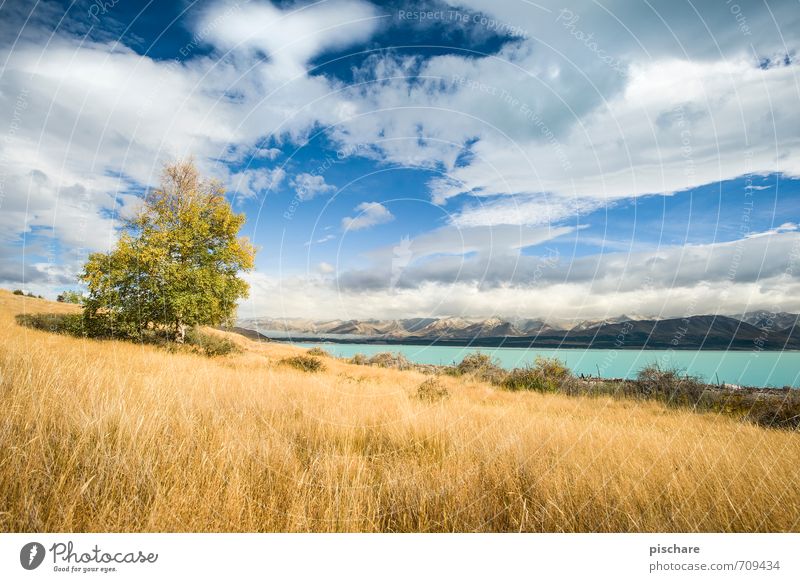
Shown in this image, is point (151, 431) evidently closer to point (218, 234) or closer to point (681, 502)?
point (681, 502)

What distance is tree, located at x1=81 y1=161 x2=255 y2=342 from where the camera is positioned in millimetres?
18906

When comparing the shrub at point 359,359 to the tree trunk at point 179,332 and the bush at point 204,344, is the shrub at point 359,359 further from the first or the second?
the tree trunk at point 179,332

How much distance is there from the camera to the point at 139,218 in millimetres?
19469

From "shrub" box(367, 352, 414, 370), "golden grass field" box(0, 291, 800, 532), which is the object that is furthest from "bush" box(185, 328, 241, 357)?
"golden grass field" box(0, 291, 800, 532)

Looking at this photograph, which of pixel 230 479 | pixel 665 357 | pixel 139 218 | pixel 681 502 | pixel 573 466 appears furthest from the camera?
pixel 139 218

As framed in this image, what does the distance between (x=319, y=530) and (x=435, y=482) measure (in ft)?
4.00

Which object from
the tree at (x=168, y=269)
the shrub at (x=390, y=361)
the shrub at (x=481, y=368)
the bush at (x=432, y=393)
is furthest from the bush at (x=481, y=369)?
the tree at (x=168, y=269)

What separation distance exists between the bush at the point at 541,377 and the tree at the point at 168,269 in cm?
1685

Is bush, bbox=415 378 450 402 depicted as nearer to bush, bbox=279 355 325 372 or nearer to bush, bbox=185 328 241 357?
bush, bbox=279 355 325 372
